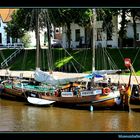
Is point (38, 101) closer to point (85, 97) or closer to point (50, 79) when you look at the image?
point (50, 79)

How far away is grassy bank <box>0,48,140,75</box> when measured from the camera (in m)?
14.4

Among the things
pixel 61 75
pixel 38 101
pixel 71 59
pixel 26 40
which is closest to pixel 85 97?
pixel 38 101

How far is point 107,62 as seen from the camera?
15344 millimetres

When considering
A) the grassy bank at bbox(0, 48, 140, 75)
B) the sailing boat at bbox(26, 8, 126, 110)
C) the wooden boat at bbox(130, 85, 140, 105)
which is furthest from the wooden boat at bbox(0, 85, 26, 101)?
the wooden boat at bbox(130, 85, 140, 105)

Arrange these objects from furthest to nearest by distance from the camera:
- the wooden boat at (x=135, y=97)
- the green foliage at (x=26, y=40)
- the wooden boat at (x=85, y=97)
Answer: the green foliage at (x=26, y=40) → the wooden boat at (x=135, y=97) → the wooden boat at (x=85, y=97)

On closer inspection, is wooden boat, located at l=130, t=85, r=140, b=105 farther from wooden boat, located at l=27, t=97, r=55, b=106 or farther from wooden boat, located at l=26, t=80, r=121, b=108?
wooden boat, located at l=27, t=97, r=55, b=106

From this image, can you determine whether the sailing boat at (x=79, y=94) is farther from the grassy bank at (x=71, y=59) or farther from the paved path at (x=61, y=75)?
the grassy bank at (x=71, y=59)

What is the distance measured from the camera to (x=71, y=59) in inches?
623

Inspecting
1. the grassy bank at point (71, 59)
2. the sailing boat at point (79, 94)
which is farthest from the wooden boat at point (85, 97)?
the grassy bank at point (71, 59)

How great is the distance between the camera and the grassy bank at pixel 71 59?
14.4 metres

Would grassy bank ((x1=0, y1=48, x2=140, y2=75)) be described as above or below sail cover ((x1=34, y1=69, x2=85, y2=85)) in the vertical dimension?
above

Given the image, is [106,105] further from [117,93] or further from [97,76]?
[97,76]

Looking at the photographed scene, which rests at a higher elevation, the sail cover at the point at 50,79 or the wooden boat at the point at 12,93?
the sail cover at the point at 50,79
